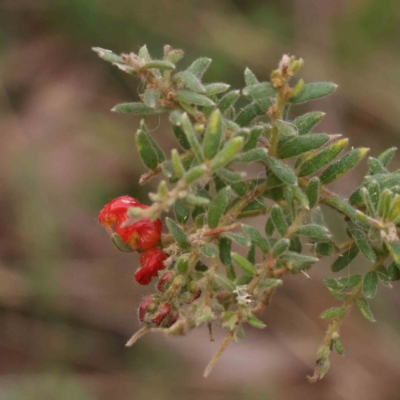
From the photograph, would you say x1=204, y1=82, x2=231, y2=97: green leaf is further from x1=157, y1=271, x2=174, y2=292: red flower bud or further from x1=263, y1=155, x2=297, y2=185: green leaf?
x1=157, y1=271, x2=174, y2=292: red flower bud

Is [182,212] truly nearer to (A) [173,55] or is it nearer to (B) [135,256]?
(A) [173,55]

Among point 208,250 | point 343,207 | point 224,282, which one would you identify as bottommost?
point 224,282

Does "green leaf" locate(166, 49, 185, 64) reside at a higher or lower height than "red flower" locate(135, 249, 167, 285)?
higher

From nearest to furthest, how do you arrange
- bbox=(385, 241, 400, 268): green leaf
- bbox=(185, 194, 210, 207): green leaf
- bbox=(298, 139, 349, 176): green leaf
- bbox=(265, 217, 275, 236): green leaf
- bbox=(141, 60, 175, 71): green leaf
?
1. bbox=(185, 194, 210, 207): green leaf
2. bbox=(141, 60, 175, 71): green leaf
3. bbox=(385, 241, 400, 268): green leaf
4. bbox=(298, 139, 349, 176): green leaf
5. bbox=(265, 217, 275, 236): green leaf

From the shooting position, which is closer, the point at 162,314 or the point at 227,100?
the point at 162,314

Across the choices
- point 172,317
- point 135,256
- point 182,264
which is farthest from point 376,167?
point 135,256

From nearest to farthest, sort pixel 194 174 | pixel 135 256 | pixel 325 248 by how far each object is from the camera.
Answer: pixel 194 174 < pixel 325 248 < pixel 135 256

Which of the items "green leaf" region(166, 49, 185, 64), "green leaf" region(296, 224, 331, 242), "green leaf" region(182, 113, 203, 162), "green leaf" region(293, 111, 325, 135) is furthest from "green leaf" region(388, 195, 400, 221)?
"green leaf" region(166, 49, 185, 64)
